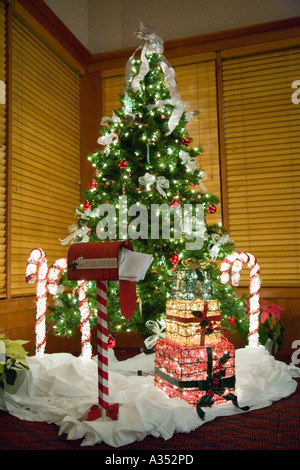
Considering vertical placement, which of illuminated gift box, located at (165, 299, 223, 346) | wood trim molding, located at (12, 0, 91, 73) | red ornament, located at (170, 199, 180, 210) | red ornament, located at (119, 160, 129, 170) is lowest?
illuminated gift box, located at (165, 299, 223, 346)

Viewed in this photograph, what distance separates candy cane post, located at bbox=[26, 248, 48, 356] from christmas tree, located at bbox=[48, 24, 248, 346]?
18 cm

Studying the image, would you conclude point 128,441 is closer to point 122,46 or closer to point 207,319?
point 207,319

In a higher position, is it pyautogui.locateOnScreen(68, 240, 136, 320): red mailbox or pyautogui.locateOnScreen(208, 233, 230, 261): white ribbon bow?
pyautogui.locateOnScreen(208, 233, 230, 261): white ribbon bow

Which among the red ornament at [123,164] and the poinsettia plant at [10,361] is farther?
the red ornament at [123,164]

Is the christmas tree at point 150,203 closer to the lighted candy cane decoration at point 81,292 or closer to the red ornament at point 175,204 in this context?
the red ornament at point 175,204

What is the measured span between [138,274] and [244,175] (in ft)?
8.41

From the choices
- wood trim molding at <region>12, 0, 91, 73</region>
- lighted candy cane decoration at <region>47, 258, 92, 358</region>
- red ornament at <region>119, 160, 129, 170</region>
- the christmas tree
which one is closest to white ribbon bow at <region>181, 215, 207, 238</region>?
the christmas tree

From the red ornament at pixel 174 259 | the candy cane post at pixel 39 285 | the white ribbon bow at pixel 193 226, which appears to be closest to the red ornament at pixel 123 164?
the white ribbon bow at pixel 193 226

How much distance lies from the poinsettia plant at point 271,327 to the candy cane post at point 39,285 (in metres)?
1.77

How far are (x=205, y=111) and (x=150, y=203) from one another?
1.70 m

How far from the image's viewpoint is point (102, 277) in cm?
180

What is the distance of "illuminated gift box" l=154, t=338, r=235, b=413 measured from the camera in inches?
82.7

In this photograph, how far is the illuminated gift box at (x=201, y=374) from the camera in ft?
6.89

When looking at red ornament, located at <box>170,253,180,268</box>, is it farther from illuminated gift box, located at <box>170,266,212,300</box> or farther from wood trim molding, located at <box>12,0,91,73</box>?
wood trim molding, located at <box>12,0,91,73</box>
